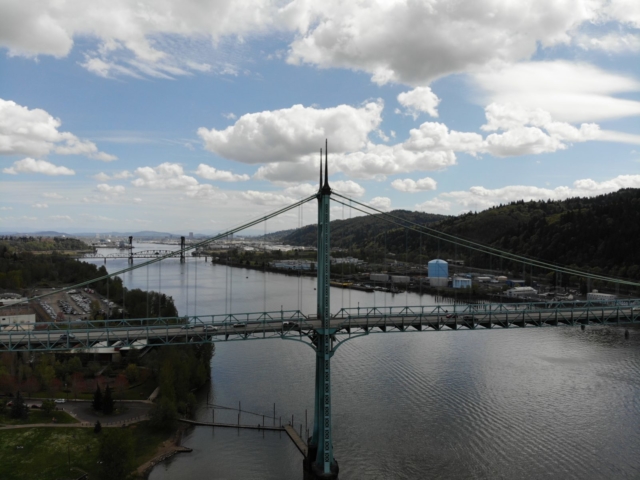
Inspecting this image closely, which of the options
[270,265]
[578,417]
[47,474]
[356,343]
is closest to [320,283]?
[47,474]

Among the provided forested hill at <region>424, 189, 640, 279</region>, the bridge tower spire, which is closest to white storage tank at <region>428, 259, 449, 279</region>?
forested hill at <region>424, 189, 640, 279</region>

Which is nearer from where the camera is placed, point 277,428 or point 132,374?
point 277,428

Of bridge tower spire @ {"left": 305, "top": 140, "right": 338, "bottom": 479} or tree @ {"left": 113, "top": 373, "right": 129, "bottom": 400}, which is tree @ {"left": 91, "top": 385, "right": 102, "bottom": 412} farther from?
bridge tower spire @ {"left": 305, "top": 140, "right": 338, "bottom": 479}

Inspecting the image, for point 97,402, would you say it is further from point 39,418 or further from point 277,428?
point 277,428

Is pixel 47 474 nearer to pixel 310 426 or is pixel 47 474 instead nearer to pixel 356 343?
pixel 310 426

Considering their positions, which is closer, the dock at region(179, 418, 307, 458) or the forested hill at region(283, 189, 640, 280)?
the dock at region(179, 418, 307, 458)

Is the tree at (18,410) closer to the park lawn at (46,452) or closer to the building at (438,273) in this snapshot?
the park lawn at (46,452)

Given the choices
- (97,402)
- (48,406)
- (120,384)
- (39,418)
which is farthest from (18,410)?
(120,384)
